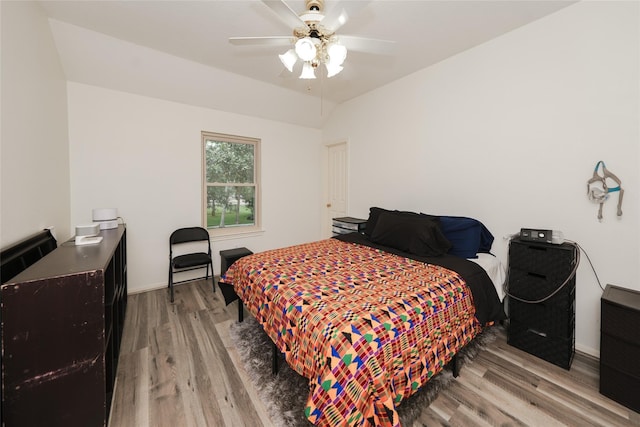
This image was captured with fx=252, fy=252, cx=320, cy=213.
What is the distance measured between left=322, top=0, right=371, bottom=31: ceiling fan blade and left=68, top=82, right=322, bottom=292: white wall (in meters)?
2.49

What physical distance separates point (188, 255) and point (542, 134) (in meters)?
3.87

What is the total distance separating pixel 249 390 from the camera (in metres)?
1.63

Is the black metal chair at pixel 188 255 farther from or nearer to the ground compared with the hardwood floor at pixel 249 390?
farther from the ground

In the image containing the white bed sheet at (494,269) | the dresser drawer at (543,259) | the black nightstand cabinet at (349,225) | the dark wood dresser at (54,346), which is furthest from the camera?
the black nightstand cabinet at (349,225)

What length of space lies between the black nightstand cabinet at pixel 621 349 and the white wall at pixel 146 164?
3.74m

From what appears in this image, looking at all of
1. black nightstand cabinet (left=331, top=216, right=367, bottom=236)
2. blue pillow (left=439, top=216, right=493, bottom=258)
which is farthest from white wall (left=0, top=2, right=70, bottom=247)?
blue pillow (left=439, top=216, right=493, bottom=258)

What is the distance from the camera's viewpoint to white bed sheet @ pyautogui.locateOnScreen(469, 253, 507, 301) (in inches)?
85.2

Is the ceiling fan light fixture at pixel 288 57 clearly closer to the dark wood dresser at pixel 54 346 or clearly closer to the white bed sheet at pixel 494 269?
the dark wood dresser at pixel 54 346

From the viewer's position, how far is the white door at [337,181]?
13.9 feet

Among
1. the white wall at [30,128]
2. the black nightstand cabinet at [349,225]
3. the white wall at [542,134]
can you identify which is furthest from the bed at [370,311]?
the white wall at [30,128]

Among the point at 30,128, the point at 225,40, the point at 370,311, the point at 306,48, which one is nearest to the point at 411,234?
the point at 370,311

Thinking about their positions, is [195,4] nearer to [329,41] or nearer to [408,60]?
[329,41]

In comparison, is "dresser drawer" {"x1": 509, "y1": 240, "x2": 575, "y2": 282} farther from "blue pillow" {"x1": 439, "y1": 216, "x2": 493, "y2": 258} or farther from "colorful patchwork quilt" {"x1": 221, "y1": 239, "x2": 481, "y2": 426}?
"colorful patchwork quilt" {"x1": 221, "y1": 239, "x2": 481, "y2": 426}

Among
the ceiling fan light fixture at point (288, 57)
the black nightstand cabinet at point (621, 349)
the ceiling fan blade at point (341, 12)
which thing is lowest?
the black nightstand cabinet at point (621, 349)
